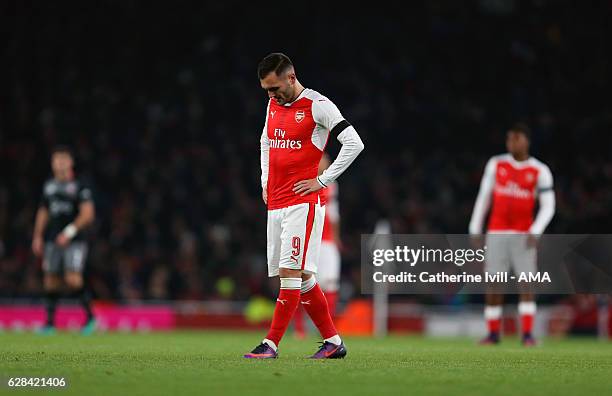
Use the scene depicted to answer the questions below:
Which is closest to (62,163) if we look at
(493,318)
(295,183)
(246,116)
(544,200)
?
(493,318)

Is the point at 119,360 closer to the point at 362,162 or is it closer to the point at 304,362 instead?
the point at 304,362

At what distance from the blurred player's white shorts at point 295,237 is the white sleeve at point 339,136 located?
250 millimetres

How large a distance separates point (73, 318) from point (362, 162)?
277 inches

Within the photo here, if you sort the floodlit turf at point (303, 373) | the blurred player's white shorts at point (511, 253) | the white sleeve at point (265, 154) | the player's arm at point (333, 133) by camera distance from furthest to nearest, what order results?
the blurred player's white shorts at point (511, 253) → the white sleeve at point (265, 154) → the player's arm at point (333, 133) → the floodlit turf at point (303, 373)

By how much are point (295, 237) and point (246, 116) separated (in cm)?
1504

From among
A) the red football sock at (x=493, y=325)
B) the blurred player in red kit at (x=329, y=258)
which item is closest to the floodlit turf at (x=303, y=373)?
the red football sock at (x=493, y=325)

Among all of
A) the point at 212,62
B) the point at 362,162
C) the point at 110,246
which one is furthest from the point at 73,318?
the point at 212,62

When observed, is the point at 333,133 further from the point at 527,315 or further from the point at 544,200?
the point at 527,315

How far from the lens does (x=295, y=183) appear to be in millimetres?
7141

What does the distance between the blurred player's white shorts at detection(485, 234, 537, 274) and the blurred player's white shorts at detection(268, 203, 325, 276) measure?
430cm

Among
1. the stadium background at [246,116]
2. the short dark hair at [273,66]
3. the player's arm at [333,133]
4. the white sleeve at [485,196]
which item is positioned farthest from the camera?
the stadium background at [246,116]

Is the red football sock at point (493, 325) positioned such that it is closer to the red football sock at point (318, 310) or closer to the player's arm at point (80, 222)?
the red football sock at point (318, 310)

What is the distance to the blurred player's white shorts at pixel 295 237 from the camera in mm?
7027

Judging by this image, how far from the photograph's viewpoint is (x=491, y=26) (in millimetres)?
23219
